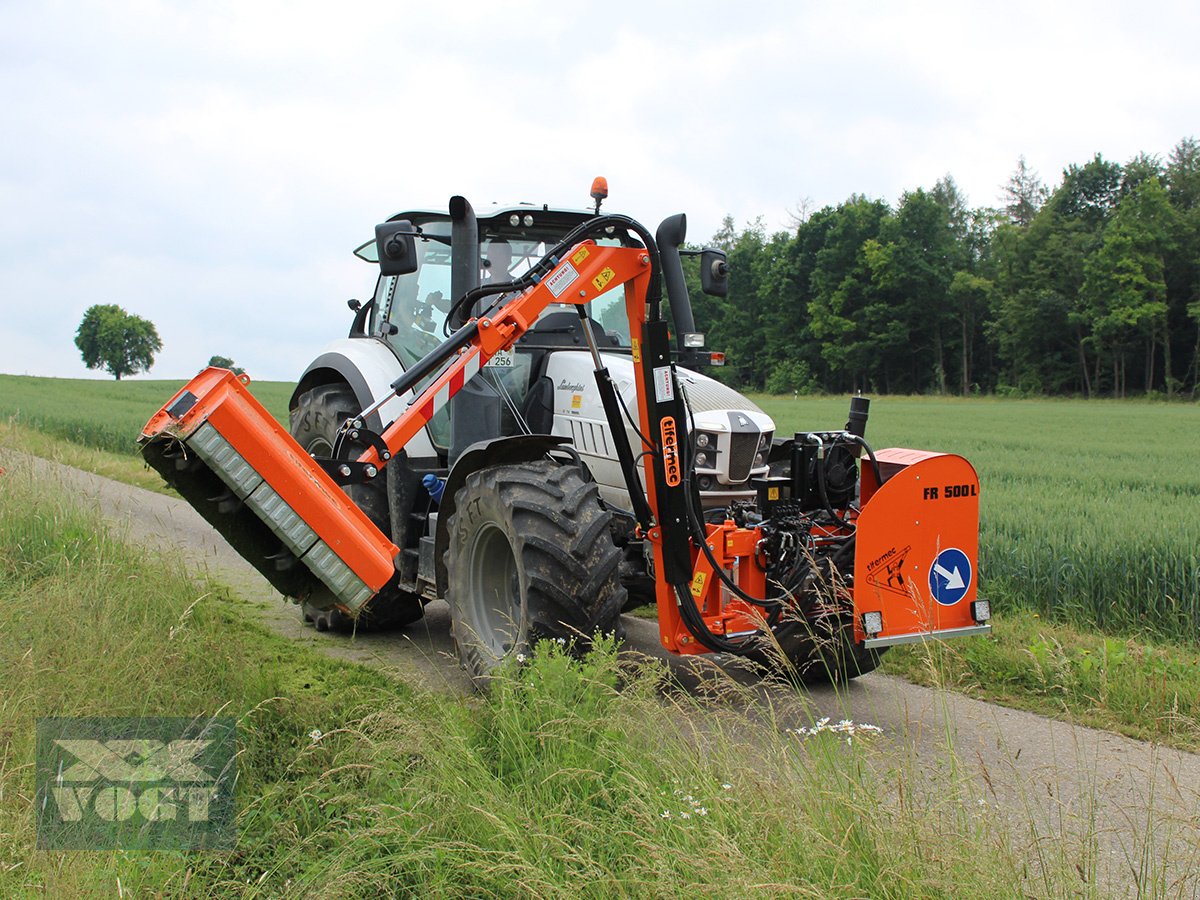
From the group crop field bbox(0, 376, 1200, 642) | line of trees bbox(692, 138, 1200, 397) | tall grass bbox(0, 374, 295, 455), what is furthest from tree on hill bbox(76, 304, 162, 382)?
crop field bbox(0, 376, 1200, 642)

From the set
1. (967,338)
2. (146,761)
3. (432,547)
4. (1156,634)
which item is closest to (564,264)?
(432,547)

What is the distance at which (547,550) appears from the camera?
4680 millimetres

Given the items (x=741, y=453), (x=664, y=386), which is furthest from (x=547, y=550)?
(x=741, y=453)

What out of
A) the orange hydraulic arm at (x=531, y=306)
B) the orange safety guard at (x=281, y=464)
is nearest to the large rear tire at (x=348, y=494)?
the orange hydraulic arm at (x=531, y=306)

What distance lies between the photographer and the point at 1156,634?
272 inches

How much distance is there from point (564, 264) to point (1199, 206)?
55857 mm

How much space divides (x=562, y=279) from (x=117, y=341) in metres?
107

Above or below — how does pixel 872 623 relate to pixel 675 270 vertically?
below

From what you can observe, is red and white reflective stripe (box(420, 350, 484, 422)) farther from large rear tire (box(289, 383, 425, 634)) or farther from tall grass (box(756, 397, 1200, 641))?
tall grass (box(756, 397, 1200, 641))

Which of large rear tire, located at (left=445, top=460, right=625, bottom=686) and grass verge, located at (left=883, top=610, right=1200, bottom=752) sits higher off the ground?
large rear tire, located at (left=445, top=460, right=625, bottom=686)

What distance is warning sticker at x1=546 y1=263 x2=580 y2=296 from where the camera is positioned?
505 centimetres

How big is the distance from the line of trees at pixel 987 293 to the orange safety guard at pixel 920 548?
1661 inches

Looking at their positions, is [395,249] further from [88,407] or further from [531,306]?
[88,407]

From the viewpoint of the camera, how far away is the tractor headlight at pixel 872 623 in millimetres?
4660
